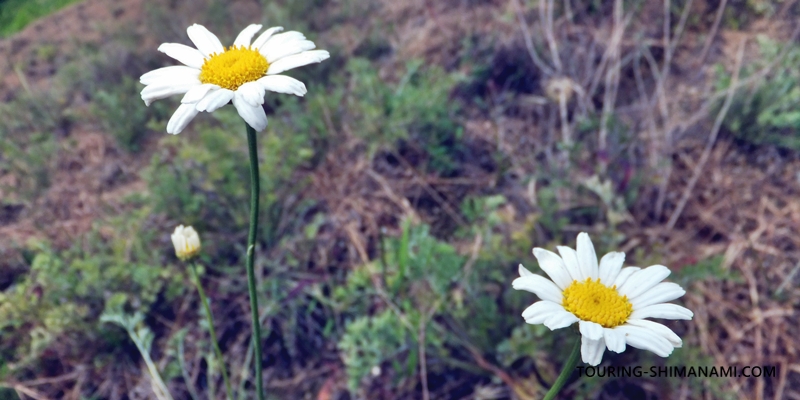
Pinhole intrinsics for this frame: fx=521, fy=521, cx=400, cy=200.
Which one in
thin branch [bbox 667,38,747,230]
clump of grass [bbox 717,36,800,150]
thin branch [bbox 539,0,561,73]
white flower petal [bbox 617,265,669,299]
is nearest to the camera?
white flower petal [bbox 617,265,669,299]

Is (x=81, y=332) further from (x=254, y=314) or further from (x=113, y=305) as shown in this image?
(x=254, y=314)

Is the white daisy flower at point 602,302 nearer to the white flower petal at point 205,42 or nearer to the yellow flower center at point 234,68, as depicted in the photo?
the yellow flower center at point 234,68

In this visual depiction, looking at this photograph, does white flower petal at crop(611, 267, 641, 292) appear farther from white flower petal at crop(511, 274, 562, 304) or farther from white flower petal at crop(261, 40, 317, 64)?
white flower petal at crop(261, 40, 317, 64)

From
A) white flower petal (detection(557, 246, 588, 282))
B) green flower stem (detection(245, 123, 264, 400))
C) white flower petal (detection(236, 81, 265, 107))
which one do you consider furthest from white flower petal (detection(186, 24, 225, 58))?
white flower petal (detection(557, 246, 588, 282))

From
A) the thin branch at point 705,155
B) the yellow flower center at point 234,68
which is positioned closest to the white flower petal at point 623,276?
the yellow flower center at point 234,68

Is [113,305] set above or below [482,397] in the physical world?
above

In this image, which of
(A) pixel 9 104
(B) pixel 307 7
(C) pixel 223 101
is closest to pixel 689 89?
(B) pixel 307 7
